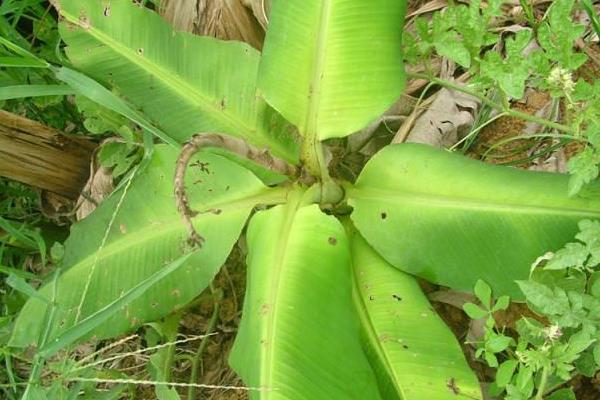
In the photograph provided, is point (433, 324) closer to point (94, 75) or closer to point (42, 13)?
point (94, 75)

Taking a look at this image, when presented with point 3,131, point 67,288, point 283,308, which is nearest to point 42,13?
point 3,131

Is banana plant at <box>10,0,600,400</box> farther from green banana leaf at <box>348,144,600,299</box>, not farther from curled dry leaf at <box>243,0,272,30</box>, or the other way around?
curled dry leaf at <box>243,0,272,30</box>

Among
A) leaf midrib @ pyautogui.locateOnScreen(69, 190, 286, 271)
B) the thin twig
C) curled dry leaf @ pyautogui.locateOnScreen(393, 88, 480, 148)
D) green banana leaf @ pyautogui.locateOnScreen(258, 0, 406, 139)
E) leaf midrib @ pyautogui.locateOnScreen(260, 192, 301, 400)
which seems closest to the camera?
the thin twig

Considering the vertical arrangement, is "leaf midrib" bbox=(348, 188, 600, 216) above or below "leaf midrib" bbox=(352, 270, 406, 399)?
above

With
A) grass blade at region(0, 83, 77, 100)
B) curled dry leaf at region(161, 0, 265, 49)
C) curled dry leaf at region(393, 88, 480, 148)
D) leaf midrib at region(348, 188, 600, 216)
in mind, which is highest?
curled dry leaf at region(161, 0, 265, 49)

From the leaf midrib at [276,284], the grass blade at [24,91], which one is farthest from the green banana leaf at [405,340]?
the grass blade at [24,91]

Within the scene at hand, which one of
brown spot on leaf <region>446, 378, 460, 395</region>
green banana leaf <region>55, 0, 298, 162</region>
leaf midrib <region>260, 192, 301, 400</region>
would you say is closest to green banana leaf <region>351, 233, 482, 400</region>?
brown spot on leaf <region>446, 378, 460, 395</region>

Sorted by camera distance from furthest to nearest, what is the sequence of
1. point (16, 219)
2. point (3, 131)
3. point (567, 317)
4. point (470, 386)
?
point (16, 219) < point (3, 131) < point (470, 386) < point (567, 317)

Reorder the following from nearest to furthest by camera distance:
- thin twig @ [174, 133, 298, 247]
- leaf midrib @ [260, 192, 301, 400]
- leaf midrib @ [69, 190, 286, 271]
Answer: thin twig @ [174, 133, 298, 247], leaf midrib @ [260, 192, 301, 400], leaf midrib @ [69, 190, 286, 271]
